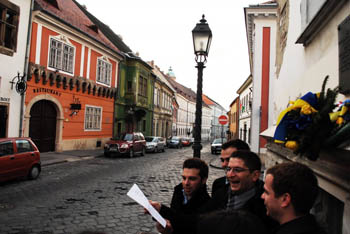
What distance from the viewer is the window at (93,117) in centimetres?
2191

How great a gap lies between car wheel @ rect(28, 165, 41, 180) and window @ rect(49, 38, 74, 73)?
927cm

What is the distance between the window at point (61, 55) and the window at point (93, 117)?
12.3 ft

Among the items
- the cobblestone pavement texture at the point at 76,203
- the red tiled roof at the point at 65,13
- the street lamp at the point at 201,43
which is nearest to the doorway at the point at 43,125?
the red tiled roof at the point at 65,13

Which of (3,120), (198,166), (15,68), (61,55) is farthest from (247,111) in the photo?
(198,166)

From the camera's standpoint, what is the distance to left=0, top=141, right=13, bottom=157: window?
8779 mm

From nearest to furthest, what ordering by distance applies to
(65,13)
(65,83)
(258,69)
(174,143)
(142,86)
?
(258,69), (65,83), (65,13), (142,86), (174,143)

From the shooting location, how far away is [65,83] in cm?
1892

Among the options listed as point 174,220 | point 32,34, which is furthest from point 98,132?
point 174,220

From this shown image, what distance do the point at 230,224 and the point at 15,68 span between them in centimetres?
1590

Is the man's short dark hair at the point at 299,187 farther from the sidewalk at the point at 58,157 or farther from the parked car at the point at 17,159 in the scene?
the sidewalk at the point at 58,157

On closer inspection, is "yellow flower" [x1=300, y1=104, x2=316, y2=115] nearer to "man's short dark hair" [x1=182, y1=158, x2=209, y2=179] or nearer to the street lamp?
"man's short dark hair" [x1=182, y1=158, x2=209, y2=179]

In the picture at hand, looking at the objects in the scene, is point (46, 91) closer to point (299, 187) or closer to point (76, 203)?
point (76, 203)

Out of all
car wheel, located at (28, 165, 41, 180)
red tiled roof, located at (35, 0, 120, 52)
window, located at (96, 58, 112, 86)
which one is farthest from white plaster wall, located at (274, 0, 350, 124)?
window, located at (96, 58, 112, 86)

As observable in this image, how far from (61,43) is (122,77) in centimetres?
944
